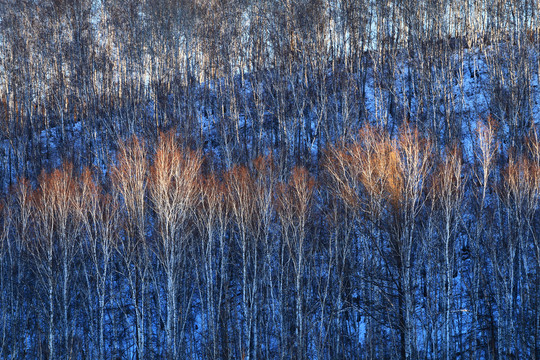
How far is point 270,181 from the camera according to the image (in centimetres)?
2070

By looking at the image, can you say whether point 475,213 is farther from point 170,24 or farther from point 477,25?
point 170,24

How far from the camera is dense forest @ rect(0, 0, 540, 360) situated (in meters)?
19.0

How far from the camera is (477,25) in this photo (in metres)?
32.5

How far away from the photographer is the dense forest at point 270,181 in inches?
747

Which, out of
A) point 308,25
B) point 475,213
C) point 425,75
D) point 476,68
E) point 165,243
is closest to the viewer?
point 165,243

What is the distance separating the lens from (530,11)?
29.1 meters

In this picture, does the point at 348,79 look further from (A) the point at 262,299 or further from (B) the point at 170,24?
(A) the point at 262,299

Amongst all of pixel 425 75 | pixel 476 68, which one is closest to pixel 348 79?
pixel 425 75

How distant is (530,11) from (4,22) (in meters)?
31.9

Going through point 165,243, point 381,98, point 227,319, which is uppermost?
point 381,98

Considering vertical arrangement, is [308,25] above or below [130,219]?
above

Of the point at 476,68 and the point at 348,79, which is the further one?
the point at 476,68

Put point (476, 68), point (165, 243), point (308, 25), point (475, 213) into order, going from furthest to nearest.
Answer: point (476, 68) → point (308, 25) → point (475, 213) → point (165, 243)

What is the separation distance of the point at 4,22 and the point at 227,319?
2413 cm
